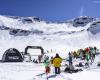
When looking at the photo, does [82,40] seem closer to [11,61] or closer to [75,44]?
[75,44]

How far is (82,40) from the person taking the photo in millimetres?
156250

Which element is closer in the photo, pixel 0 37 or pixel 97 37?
pixel 97 37

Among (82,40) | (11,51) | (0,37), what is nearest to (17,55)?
(11,51)

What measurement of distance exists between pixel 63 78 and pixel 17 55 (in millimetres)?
27737

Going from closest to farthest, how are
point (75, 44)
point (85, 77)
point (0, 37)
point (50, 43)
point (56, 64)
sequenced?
point (85, 77)
point (56, 64)
point (75, 44)
point (50, 43)
point (0, 37)

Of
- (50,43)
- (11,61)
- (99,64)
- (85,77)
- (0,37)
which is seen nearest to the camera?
(85,77)

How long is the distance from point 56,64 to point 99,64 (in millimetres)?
7416

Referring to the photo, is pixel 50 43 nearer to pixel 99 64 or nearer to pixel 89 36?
pixel 89 36

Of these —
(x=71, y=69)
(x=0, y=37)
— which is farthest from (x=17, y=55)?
(x=0, y=37)

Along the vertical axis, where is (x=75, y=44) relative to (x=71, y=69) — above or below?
above

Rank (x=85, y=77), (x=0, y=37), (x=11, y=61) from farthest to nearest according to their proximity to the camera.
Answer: (x=0, y=37) → (x=11, y=61) → (x=85, y=77)

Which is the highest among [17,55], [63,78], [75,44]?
[75,44]

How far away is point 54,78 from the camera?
Result: 24.4m

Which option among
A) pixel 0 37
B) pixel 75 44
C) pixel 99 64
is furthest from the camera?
pixel 0 37
